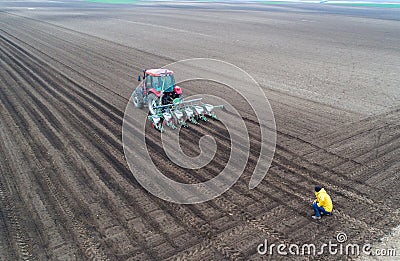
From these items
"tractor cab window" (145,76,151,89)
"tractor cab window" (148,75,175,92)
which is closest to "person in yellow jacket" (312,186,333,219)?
"tractor cab window" (148,75,175,92)

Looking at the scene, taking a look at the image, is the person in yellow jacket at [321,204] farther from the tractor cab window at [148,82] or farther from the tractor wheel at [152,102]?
the tractor cab window at [148,82]

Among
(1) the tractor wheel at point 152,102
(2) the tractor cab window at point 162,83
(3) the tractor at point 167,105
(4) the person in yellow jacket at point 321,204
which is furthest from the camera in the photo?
(2) the tractor cab window at point 162,83

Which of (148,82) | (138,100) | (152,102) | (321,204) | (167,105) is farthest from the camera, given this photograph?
(138,100)

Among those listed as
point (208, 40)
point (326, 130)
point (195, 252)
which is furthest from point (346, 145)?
point (208, 40)

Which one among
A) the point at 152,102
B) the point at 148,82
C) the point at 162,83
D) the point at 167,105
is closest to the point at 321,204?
the point at 167,105

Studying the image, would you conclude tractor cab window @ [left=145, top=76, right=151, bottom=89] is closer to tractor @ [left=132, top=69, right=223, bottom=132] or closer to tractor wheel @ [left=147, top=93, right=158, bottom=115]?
tractor @ [left=132, top=69, right=223, bottom=132]

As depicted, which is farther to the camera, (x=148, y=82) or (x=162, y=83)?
(x=148, y=82)

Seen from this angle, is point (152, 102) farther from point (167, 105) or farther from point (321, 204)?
point (321, 204)

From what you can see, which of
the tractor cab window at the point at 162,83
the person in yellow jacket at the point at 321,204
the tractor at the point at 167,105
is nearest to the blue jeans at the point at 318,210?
the person in yellow jacket at the point at 321,204
